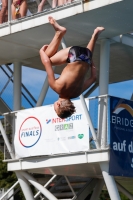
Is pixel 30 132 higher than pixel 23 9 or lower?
lower

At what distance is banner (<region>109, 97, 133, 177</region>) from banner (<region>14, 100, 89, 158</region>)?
2.76 feet

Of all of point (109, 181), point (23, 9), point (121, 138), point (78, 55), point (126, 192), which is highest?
point (23, 9)

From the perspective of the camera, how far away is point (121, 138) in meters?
21.5

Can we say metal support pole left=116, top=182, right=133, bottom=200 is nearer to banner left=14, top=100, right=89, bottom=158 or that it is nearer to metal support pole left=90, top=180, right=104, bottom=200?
metal support pole left=90, top=180, right=104, bottom=200

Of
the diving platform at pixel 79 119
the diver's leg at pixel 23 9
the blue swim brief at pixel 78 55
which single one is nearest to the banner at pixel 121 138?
the diving platform at pixel 79 119

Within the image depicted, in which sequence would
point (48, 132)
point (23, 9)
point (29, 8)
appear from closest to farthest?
point (23, 9), point (29, 8), point (48, 132)

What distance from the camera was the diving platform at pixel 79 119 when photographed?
2073cm

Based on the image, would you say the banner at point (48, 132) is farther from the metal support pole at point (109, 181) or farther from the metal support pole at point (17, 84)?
the metal support pole at point (17, 84)

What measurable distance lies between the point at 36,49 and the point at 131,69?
4.40 meters

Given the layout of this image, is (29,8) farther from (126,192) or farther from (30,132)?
(126,192)

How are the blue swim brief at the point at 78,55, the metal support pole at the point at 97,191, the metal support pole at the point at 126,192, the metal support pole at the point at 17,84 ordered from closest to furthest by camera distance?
the blue swim brief at the point at 78,55
the metal support pole at the point at 126,192
the metal support pole at the point at 17,84
the metal support pole at the point at 97,191

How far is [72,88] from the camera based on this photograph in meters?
13.4

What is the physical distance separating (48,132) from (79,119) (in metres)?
1.25

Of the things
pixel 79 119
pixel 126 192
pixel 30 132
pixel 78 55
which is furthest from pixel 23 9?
pixel 78 55
